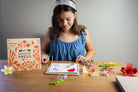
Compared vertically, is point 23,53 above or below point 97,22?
below

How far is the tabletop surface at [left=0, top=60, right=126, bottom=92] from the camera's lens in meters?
0.74

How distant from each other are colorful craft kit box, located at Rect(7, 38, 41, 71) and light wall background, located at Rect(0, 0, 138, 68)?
1.01 metres

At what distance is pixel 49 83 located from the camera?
815 millimetres

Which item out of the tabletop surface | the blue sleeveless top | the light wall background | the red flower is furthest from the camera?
the light wall background

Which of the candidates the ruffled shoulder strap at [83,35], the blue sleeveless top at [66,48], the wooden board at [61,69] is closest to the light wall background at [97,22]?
the ruffled shoulder strap at [83,35]

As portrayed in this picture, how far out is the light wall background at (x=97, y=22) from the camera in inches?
73.3

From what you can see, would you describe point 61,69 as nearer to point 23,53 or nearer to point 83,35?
point 23,53

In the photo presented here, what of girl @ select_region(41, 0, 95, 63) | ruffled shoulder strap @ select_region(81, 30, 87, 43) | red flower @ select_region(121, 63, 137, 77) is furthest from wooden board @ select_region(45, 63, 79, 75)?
ruffled shoulder strap @ select_region(81, 30, 87, 43)

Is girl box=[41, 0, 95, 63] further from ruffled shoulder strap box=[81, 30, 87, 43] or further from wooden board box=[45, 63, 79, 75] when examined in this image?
wooden board box=[45, 63, 79, 75]

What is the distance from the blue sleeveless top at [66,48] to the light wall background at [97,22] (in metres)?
0.45

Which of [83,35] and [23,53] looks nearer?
[23,53]

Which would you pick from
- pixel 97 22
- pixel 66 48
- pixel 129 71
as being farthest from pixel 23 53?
pixel 97 22

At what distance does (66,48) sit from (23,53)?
2.06 ft

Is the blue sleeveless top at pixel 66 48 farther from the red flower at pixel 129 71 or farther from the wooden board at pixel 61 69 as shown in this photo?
the red flower at pixel 129 71
